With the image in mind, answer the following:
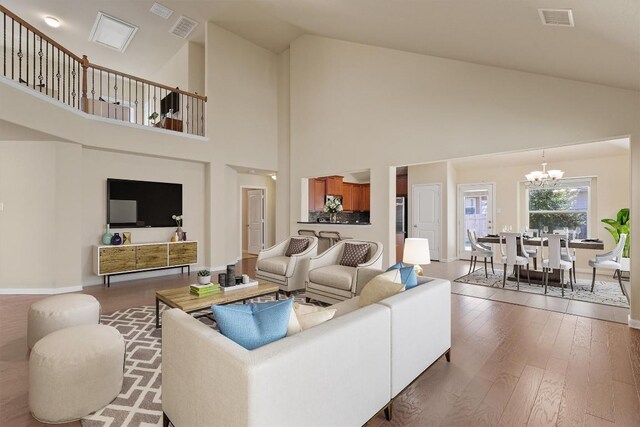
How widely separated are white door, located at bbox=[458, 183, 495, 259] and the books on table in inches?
268

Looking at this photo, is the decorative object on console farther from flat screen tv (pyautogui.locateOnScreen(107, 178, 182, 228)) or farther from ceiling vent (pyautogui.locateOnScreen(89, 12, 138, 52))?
ceiling vent (pyautogui.locateOnScreen(89, 12, 138, 52))

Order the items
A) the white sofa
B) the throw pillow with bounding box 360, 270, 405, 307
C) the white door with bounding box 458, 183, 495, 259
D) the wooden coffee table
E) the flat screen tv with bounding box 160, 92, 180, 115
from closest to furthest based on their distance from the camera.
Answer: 1. the white sofa
2. the throw pillow with bounding box 360, 270, 405, 307
3. the wooden coffee table
4. the flat screen tv with bounding box 160, 92, 180, 115
5. the white door with bounding box 458, 183, 495, 259

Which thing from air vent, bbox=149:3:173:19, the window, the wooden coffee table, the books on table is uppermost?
air vent, bbox=149:3:173:19

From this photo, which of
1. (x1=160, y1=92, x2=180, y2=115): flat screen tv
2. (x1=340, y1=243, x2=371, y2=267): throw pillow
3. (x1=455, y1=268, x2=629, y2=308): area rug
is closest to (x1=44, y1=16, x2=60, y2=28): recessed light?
(x1=160, y1=92, x2=180, y2=115): flat screen tv

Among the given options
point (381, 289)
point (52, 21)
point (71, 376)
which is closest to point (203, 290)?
point (71, 376)

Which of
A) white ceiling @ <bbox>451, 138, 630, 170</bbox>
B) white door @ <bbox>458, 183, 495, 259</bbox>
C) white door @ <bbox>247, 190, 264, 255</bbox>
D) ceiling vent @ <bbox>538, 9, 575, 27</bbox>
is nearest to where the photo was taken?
ceiling vent @ <bbox>538, 9, 575, 27</bbox>

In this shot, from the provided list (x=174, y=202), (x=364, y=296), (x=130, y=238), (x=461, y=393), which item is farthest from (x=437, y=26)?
(x=130, y=238)

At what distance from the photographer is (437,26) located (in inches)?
129

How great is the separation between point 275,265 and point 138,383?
242 cm

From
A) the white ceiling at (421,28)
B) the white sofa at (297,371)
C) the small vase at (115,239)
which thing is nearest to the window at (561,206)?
the white ceiling at (421,28)

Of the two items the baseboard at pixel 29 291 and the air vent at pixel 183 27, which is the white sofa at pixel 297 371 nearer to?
the baseboard at pixel 29 291

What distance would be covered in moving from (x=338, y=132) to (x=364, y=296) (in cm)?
448

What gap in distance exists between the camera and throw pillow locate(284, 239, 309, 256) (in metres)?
4.70

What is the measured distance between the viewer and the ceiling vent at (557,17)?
2.01 metres
